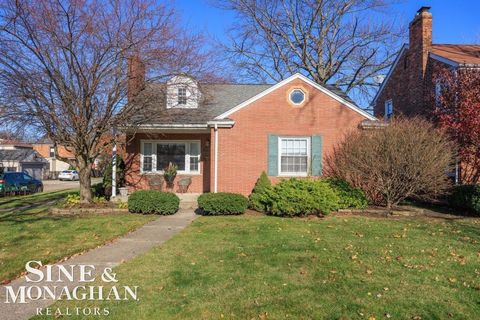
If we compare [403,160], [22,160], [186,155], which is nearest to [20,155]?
[22,160]

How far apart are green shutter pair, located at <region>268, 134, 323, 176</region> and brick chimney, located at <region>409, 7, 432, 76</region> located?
7061 mm

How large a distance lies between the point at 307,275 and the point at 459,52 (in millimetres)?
16129

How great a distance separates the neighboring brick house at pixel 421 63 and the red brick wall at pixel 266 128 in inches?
158

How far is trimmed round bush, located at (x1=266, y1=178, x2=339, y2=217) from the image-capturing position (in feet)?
36.5

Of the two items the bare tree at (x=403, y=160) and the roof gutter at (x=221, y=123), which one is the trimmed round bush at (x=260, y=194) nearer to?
the roof gutter at (x=221, y=123)

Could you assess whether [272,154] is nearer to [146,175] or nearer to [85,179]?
[146,175]

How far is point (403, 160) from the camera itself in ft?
37.7

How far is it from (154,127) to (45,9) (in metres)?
5.30

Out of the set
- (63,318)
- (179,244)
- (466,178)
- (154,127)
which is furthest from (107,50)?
(466,178)

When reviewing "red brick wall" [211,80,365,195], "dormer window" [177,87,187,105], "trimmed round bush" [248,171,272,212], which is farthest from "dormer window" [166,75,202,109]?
"trimmed round bush" [248,171,272,212]

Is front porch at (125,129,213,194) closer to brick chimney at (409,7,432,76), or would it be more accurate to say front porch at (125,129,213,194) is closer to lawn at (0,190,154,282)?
lawn at (0,190,154,282)

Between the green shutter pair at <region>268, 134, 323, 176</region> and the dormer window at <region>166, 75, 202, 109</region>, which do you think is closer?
the dormer window at <region>166, 75, 202, 109</region>

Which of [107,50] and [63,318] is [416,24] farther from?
[63,318]

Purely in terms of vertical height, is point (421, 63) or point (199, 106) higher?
point (421, 63)
